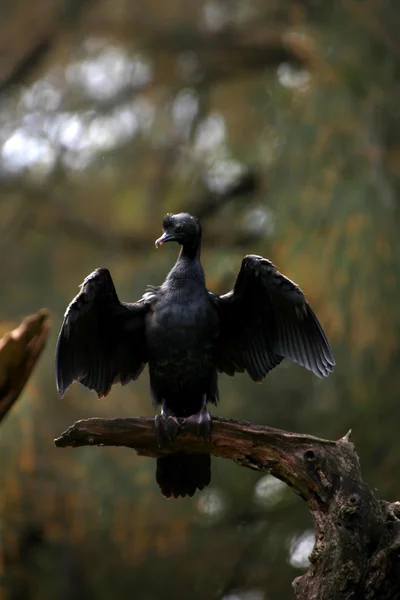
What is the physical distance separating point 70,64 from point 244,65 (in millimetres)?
1547

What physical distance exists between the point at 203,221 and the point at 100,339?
15.5ft

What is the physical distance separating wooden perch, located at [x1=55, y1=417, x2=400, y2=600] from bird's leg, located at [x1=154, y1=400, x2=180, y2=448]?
194 mm

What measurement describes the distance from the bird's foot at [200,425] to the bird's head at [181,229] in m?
0.75

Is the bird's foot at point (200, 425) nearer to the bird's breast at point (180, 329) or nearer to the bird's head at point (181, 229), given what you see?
the bird's breast at point (180, 329)

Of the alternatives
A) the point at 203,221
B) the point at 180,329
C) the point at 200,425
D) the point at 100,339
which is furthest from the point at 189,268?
the point at 203,221

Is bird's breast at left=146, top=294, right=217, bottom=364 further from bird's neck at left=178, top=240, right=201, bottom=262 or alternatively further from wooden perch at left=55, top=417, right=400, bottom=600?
wooden perch at left=55, top=417, right=400, bottom=600

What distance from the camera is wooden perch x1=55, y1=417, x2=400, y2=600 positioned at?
11.4ft

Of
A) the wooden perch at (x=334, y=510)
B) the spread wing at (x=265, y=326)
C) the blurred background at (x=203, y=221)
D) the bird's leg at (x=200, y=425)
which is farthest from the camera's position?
the blurred background at (x=203, y=221)

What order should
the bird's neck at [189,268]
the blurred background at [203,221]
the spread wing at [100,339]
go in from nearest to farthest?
1. the spread wing at [100,339]
2. the bird's neck at [189,268]
3. the blurred background at [203,221]

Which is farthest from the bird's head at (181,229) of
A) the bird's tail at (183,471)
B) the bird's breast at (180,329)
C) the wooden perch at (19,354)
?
the bird's tail at (183,471)

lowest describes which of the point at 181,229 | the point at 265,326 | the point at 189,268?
the point at 265,326

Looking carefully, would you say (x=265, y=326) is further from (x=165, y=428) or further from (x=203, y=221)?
(x=203, y=221)

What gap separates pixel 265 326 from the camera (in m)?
4.33

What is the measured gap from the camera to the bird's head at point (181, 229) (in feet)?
14.3
